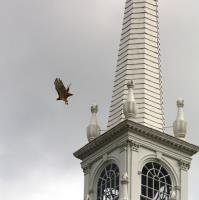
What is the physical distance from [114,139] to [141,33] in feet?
33.6

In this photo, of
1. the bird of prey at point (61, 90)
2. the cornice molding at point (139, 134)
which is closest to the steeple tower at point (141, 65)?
the cornice molding at point (139, 134)

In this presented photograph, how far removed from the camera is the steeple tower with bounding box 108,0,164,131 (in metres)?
86.8

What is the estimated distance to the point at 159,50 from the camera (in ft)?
299

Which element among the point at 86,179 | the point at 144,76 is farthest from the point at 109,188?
the point at 144,76

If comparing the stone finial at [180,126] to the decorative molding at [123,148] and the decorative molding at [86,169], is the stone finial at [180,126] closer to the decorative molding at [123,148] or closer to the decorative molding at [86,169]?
the decorative molding at [123,148]

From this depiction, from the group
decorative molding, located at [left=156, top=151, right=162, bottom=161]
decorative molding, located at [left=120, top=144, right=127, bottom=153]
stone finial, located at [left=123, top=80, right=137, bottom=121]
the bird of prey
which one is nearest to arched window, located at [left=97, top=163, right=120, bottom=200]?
decorative molding, located at [left=120, top=144, right=127, bottom=153]

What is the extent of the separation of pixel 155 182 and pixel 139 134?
3460 mm

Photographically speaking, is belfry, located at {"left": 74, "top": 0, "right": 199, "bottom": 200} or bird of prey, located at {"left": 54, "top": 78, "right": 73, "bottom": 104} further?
bird of prey, located at {"left": 54, "top": 78, "right": 73, "bottom": 104}

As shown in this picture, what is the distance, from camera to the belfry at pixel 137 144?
83.4m

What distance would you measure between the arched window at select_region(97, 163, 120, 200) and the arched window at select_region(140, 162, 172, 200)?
1.91 m

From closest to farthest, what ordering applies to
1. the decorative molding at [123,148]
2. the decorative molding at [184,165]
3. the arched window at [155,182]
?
the arched window at [155,182]
the decorative molding at [123,148]
the decorative molding at [184,165]

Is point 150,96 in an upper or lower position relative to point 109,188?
upper

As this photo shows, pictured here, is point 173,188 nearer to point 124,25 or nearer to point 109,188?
point 109,188

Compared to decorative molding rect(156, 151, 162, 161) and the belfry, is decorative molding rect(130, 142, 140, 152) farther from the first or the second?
decorative molding rect(156, 151, 162, 161)
